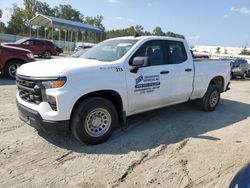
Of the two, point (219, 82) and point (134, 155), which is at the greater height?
point (219, 82)

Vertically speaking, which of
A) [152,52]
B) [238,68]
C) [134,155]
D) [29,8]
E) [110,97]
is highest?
[29,8]

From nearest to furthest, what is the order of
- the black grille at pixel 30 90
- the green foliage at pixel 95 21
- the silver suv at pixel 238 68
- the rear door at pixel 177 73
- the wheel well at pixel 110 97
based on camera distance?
the black grille at pixel 30 90, the wheel well at pixel 110 97, the rear door at pixel 177 73, the silver suv at pixel 238 68, the green foliage at pixel 95 21

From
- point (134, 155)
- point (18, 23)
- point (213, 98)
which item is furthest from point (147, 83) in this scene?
point (18, 23)

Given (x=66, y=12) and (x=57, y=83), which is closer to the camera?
(x=57, y=83)

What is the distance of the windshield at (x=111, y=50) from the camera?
5.97 m

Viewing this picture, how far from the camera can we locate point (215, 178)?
4344 mm

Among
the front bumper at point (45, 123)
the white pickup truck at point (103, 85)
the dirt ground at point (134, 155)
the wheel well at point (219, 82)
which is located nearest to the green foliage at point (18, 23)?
the wheel well at point (219, 82)

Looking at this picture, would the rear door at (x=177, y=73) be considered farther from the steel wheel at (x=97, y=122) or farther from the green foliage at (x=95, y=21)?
the green foliage at (x=95, y=21)

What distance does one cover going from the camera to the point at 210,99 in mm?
8328

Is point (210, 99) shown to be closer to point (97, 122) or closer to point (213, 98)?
point (213, 98)

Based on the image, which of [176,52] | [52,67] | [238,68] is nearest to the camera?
[52,67]

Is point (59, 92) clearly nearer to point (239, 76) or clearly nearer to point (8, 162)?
point (8, 162)

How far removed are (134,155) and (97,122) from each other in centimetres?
90

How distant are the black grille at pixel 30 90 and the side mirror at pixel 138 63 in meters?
1.73
